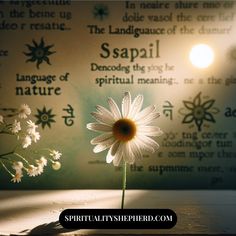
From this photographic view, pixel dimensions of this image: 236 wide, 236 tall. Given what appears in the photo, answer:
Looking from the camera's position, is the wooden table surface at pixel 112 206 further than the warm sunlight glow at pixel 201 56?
No

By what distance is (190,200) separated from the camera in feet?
3.35

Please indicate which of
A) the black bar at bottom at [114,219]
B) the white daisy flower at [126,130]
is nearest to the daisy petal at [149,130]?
the white daisy flower at [126,130]

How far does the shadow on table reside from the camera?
75 centimetres

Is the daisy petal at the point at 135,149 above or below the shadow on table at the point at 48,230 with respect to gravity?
above

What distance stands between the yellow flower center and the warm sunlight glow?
18.0 inches

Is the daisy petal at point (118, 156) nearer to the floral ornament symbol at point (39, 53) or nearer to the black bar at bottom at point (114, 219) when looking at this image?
the black bar at bottom at point (114, 219)

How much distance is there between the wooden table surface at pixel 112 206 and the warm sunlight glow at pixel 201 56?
378 millimetres

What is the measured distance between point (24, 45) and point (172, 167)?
1.89 feet

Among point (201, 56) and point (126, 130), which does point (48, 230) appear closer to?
point (126, 130)

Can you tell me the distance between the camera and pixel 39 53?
3.83ft

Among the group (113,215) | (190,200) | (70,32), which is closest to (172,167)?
(190,200)

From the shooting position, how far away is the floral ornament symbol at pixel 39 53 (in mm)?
1168

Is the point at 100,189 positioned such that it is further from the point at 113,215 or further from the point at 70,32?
the point at 70,32

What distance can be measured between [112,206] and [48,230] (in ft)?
0.71
